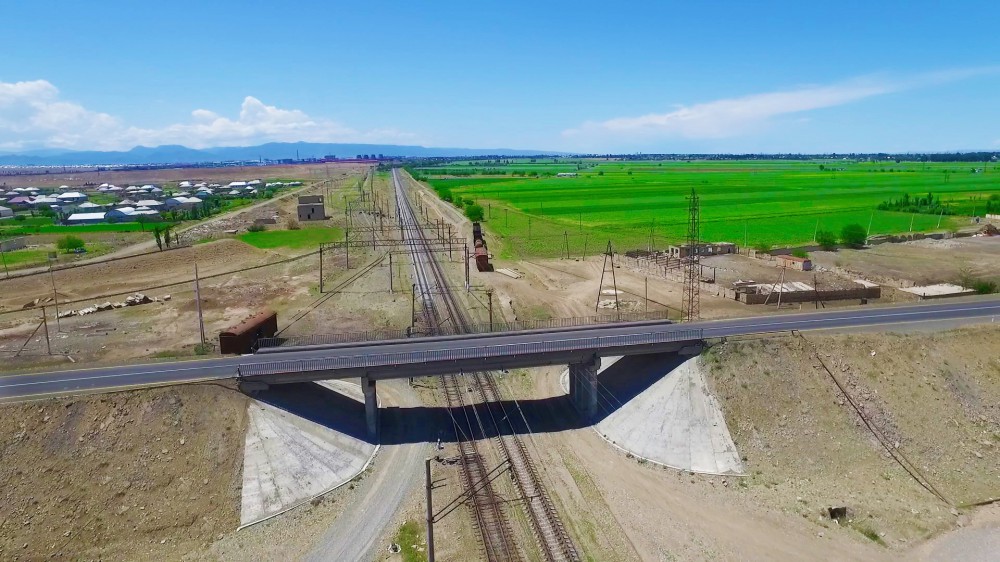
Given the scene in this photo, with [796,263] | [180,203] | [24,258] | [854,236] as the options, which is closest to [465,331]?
[796,263]

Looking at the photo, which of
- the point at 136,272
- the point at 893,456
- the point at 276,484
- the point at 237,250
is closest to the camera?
the point at 276,484

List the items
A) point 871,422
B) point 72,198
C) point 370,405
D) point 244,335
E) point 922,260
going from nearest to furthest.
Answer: point 871,422, point 370,405, point 244,335, point 922,260, point 72,198

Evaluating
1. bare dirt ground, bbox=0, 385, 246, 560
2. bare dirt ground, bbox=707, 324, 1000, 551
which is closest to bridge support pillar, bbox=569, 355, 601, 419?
bare dirt ground, bbox=707, 324, 1000, 551

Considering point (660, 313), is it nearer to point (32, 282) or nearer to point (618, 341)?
point (618, 341)

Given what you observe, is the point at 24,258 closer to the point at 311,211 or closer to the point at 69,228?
the point at 69,228

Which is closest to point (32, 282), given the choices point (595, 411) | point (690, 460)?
point (595, 411)

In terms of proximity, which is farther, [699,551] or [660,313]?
[660,313]

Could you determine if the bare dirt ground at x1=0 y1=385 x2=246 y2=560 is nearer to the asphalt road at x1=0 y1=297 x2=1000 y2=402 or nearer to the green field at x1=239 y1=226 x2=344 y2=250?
the asphalt road at x1=0 y1=297 x2=1000 y2=402

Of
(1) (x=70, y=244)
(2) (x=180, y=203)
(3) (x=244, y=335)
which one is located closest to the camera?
(3) (x=244, y=335)
